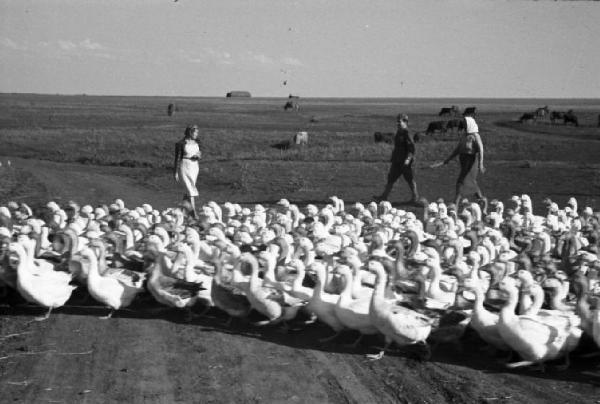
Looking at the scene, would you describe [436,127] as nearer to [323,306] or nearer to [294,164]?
[294,164]

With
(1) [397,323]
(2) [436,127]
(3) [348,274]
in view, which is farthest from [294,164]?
(2) [436,127]

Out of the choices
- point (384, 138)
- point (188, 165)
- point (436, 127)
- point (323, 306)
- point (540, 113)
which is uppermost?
point (540, 113)

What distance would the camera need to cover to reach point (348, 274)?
8.71m

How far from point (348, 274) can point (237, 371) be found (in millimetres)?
1849

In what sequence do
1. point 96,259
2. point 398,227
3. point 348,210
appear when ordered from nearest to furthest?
1. point 96,259
2. point 398,227
3. point 348,210

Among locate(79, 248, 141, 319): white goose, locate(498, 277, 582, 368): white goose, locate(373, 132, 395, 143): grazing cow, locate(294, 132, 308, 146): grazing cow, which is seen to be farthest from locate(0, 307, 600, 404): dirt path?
locate(373, 132, 395, 143): grazing cow

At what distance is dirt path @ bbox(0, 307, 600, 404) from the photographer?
704 centimetres

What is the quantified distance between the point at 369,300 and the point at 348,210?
28.9 ft

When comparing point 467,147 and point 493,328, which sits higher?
point 467,147

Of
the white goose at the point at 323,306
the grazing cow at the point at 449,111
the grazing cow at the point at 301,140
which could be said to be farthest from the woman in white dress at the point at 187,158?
the grazing cow at the point at 449,111

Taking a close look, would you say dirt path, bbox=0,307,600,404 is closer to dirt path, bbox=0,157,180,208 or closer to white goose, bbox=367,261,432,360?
white goose, bbox=367,261,432,360

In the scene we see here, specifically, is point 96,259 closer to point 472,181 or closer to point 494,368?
point 494,368

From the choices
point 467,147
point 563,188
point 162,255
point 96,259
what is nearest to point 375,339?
point 162,255

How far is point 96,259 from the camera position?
32.0ft
